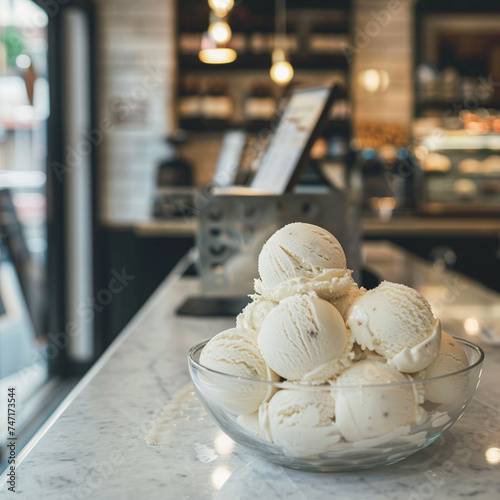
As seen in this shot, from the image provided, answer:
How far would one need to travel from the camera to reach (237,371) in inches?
26.1

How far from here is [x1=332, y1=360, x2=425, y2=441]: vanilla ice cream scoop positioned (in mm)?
598

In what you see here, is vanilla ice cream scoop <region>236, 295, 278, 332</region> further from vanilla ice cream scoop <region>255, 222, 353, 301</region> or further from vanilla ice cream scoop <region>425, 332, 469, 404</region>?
vanilla ice cream scoop <region>425, 332, 469, 404</region>

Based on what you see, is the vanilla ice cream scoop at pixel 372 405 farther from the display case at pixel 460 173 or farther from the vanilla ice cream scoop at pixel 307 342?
the display case at pixel 460 173

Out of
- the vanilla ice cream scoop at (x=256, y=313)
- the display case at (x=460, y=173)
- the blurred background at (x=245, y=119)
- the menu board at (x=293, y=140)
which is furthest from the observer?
the display case at (x=460, y=173)

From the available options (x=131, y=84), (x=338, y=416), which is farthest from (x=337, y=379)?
(x=131, y=84)

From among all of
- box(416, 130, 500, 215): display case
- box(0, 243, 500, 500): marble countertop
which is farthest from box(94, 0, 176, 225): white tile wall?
box(0, 243, 500, 500): marble countertop

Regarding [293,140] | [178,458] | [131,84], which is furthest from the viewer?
[131,84]

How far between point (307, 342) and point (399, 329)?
0.31 feet

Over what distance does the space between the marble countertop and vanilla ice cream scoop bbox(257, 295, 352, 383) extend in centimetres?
11

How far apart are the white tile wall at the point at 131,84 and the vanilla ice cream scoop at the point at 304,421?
5.00 m

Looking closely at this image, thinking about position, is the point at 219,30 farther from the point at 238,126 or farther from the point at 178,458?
the point at 178,458

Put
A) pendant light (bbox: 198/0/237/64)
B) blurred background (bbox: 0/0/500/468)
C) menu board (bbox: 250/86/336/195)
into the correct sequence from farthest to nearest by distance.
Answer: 1. blurred background (bbox: 0/0/500/468)
2. pendant light (bbox: 198/0/237/64)
3. menu board (bbox: 250/86/336/195)

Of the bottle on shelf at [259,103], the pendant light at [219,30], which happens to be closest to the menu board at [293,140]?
the pendant light at [219,30]

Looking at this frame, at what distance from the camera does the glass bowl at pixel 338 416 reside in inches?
23.7
